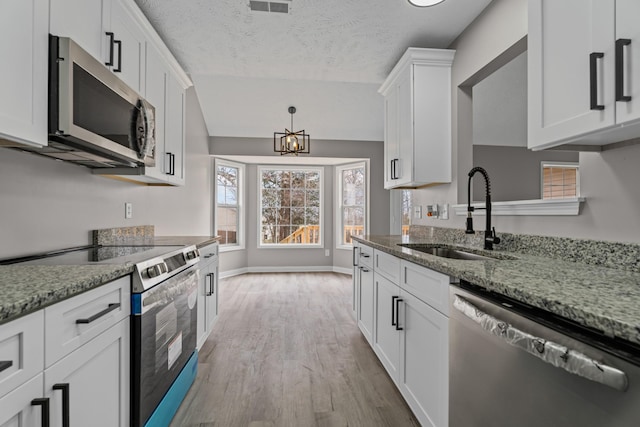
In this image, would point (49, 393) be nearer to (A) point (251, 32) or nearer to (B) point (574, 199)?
(B) point (574, 199)

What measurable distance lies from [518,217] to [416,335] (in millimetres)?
910

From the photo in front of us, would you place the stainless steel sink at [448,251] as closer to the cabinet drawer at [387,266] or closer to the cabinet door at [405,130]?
the cabinet drawer at [387,266]

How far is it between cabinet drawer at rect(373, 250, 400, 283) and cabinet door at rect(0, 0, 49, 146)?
71.2 inches

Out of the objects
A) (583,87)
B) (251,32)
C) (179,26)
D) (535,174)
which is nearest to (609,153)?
(583,87)

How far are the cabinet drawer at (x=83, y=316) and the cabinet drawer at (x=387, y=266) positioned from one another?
4.60ft

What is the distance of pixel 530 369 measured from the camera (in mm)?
869

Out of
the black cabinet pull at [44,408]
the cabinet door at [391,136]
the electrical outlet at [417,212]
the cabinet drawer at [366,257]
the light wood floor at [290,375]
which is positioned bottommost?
the light wood floor at [290,375]

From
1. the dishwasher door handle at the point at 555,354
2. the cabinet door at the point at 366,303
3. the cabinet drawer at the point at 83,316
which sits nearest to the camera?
the dishwasher door handle at the point at 555,354

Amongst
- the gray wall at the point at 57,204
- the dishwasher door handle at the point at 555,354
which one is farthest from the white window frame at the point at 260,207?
the dishwasher door handle at the point at 555,354

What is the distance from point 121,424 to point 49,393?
1.68 feet

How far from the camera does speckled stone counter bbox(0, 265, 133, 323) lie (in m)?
0.77

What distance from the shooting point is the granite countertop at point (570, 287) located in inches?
26.0

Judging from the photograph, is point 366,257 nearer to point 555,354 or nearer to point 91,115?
point 555,354

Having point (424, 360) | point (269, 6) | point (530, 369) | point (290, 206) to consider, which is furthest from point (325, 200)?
point (530, 369)
